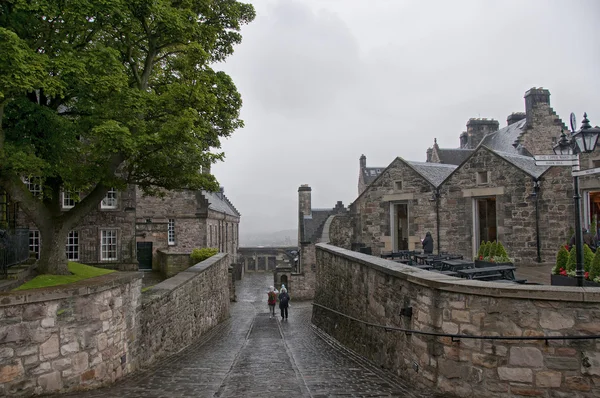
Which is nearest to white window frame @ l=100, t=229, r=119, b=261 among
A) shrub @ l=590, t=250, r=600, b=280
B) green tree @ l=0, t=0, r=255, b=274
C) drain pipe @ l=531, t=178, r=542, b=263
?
green tree @ l=0, t=0, r=255, b=274

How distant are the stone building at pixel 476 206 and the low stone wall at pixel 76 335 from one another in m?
10.3

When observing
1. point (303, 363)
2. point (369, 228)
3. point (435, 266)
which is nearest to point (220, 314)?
point (369, 228)

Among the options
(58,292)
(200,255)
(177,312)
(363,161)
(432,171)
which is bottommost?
(177,312)

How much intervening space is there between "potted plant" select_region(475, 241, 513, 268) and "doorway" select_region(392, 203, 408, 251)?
18.0 feet

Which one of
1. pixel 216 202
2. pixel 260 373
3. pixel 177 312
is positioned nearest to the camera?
pixel 260 373

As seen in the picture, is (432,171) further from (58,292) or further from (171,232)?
(171,232)

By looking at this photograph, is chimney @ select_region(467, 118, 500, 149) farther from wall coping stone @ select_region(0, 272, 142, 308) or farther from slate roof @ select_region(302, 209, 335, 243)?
wall coping stone @ select_region(0, 272, 142, 308)

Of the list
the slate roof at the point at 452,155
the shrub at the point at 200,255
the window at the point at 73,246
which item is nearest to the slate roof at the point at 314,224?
the shrub at the point at 200,255

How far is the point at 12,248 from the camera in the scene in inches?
440

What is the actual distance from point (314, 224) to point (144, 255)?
46.8ft

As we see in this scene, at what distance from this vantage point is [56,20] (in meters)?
9.73

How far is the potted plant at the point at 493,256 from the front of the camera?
10906 millimetres

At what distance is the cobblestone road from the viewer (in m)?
6.98

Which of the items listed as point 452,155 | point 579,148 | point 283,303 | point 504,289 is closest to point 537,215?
point 579,148
